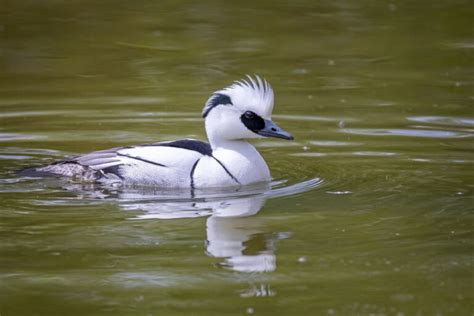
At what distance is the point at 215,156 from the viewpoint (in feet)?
38.3

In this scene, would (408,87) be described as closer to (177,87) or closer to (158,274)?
(177,87)

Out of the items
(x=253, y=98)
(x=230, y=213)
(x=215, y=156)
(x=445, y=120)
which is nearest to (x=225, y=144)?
(x=215, y=156)

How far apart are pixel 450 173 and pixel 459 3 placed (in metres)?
9.64

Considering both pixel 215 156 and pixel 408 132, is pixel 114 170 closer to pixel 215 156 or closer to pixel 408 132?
pixel 215 156

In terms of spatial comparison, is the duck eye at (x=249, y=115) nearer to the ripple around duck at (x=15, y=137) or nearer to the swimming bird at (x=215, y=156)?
the swimming bird at (x=215, y=156)

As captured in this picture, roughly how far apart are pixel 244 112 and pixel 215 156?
19.8 inches

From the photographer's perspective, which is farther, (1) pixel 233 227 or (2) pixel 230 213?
(2) pixel 230 213

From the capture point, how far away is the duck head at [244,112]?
11555 millimetres

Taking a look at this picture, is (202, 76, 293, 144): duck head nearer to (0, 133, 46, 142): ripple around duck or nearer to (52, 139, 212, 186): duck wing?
(52, 139, 212, 186): duck wing

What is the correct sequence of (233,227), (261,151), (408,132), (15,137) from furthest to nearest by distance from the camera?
1. (408,132)
2. (15,137)
3. (261,151)
4. (233,227)

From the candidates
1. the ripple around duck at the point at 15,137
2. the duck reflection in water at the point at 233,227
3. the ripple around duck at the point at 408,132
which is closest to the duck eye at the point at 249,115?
the duck reflection in water at the point at 233,227

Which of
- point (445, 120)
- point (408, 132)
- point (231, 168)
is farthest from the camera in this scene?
A: point (445, 120)

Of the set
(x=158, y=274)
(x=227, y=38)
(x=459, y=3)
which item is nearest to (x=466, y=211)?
(x=158, y=274)

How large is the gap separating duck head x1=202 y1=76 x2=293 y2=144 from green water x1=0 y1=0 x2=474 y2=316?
0.59 metres
